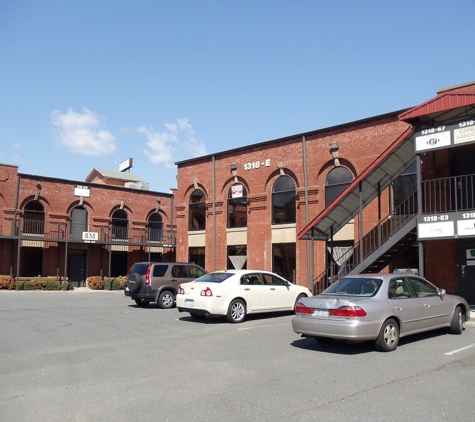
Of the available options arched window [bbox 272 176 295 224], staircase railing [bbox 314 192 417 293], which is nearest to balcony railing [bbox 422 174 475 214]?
staircase railing [bbox 314 192 417 293]

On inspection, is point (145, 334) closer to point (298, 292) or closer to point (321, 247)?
point (298, 292)

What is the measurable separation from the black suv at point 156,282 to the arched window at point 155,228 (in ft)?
62.8

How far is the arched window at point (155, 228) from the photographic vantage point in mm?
36569

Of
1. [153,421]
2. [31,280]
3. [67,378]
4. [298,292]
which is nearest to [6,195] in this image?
[31,280]

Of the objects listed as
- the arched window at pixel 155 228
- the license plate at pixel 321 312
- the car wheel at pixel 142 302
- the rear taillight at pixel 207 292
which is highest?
the arched window at pixel 155 228

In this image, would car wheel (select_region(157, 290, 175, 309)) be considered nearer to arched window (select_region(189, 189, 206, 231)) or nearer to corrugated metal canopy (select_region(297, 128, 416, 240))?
corrugated metal canopy (select_region(297, 128, 416, 240))

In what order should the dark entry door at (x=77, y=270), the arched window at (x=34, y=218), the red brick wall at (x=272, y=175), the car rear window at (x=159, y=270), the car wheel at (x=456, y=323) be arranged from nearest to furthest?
the car wheel at (x=456, y=323) → the car rear window at (x=159, y=270) → the red brick wall at (x=272, y=175) → the arched window at (x=34, y=218) → the dark entry door at (x=77, y=270)

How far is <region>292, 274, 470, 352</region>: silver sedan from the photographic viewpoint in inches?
331

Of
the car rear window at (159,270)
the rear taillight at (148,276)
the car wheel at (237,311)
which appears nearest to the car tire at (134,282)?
the rear taillight at (148,276)

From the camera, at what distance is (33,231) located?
3098 centimetres

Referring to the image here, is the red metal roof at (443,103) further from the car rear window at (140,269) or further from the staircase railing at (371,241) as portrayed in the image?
the car rear window at (140,269)

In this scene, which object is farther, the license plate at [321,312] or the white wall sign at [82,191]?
the white wall sign at [82,191]

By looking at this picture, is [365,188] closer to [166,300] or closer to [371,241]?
[371,241]

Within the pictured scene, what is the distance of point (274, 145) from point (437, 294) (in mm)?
14430
